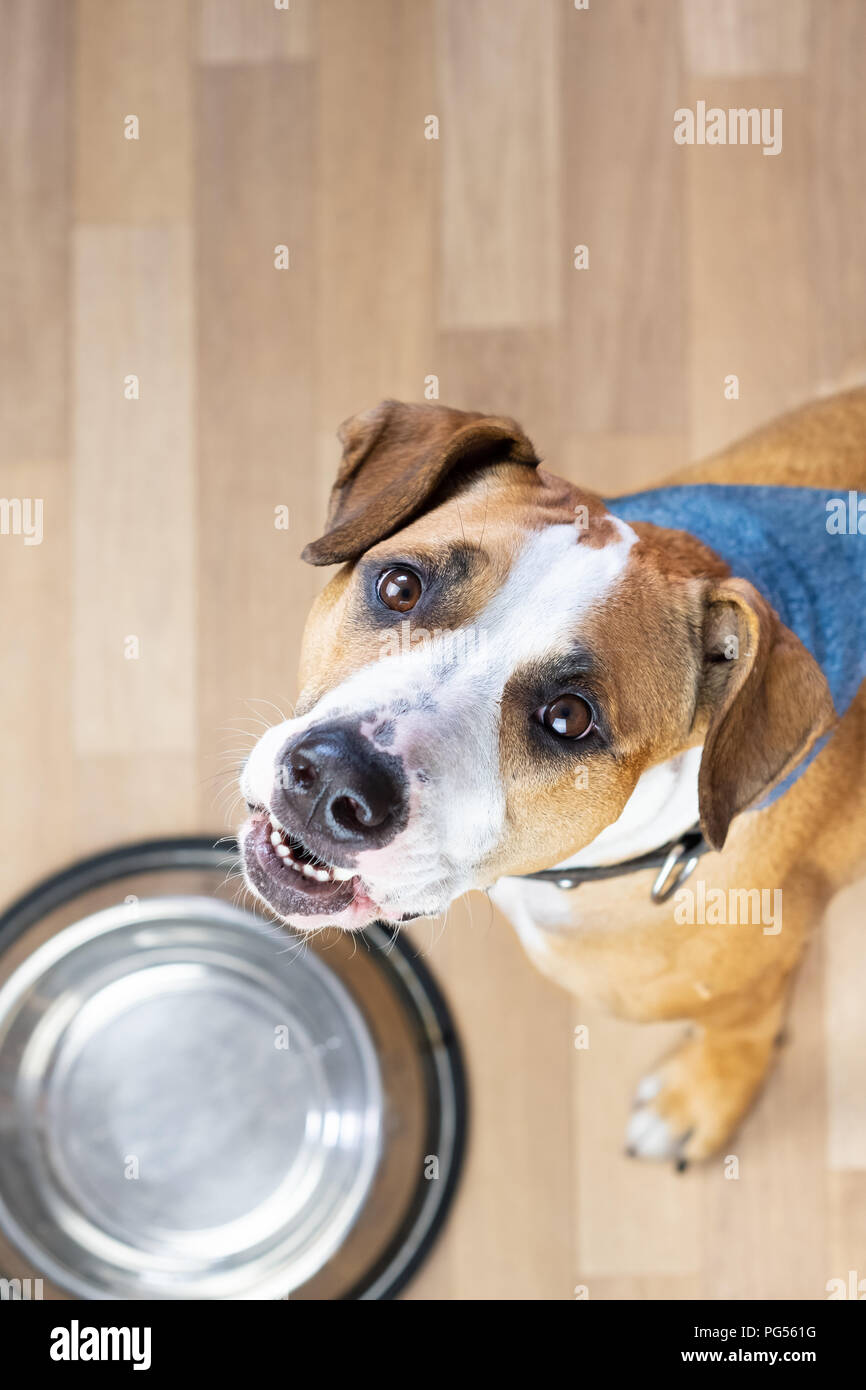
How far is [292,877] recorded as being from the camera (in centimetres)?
136

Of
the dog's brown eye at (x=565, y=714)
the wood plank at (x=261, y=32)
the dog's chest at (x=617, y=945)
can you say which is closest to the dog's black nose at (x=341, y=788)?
the dog's brown eye at (x=565, y=714)

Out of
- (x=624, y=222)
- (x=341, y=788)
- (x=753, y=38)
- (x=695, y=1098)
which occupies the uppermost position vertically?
(x=753, y=38)

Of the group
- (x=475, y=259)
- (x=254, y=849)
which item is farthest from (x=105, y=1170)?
(x=475, y=259)

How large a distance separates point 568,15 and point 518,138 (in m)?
0.29

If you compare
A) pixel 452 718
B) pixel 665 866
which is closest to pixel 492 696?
pixel 452 718

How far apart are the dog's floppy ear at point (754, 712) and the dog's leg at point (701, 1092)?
2.60 feet

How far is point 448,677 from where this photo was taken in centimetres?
124

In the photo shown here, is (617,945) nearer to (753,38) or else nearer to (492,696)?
(492,696)

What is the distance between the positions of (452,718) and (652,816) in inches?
15.5

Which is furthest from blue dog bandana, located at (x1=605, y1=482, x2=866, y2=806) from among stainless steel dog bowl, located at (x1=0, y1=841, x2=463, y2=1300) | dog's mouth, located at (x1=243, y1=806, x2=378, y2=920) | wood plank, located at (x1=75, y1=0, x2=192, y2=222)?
wood plank, located at (x1=75, y1=0, x2=192, y2=222)

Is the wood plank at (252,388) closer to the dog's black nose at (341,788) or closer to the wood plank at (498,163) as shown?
the wood plank at (498,163)

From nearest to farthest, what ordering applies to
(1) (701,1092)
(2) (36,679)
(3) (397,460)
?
(3) (397,460) → (1) (701,1092) → (2) (36,679)
